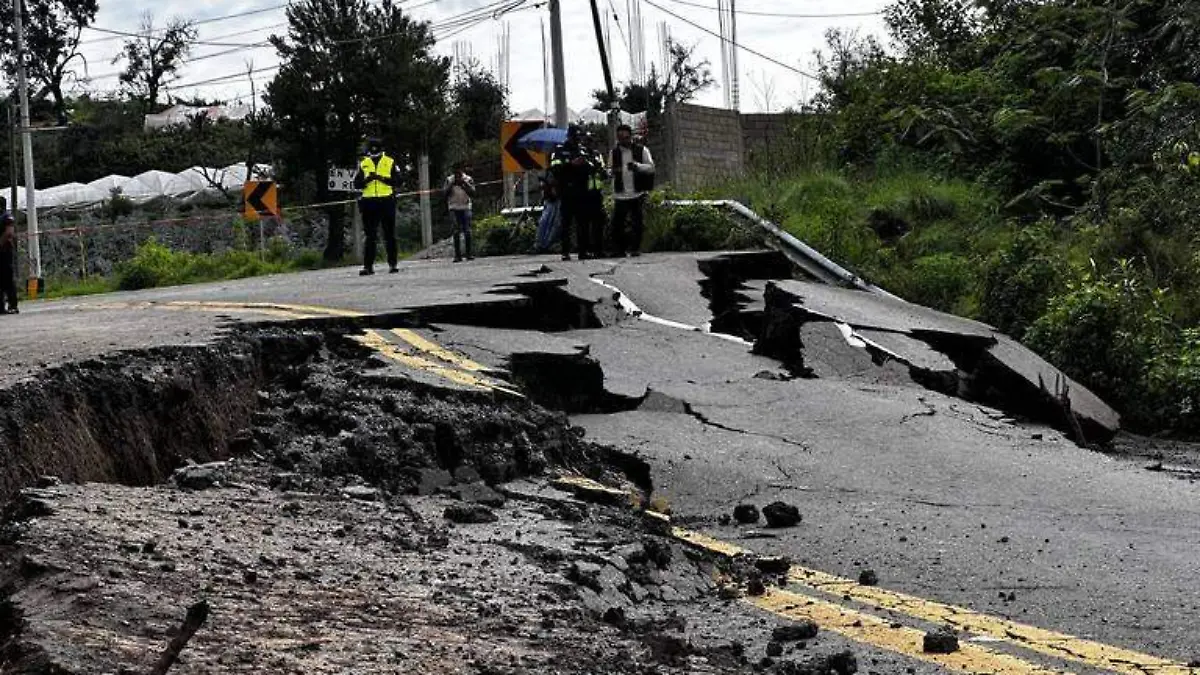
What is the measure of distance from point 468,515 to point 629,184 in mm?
12079

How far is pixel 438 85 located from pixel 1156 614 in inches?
1564

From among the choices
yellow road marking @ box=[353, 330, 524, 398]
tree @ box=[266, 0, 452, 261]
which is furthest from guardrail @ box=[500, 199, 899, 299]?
tree @ box=[266, 0, 452, 261]

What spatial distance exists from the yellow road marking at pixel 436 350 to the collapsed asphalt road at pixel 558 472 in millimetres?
56

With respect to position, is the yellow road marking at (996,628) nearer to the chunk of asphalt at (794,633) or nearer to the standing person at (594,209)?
the chunk of asphalt at (794,633)

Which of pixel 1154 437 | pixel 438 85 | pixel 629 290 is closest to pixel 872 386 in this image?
pixel 1154 437

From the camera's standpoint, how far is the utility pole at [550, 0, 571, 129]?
1192 inches

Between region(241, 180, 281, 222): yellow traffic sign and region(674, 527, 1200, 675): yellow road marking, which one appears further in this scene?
region(241, 180, 281, 222): yellow traffic sign

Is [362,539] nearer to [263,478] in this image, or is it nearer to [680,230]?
[263,478]

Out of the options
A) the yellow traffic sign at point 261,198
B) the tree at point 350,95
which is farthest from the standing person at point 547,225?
the tree at point 350,95

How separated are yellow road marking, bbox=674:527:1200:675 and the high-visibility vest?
11589mm

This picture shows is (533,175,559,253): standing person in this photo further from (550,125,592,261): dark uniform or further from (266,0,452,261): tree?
(266,0,452,261): tree

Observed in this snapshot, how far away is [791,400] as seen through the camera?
10.9 metres

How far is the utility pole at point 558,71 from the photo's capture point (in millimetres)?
30281

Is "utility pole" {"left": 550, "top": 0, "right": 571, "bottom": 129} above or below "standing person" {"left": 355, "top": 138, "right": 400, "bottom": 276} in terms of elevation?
above
